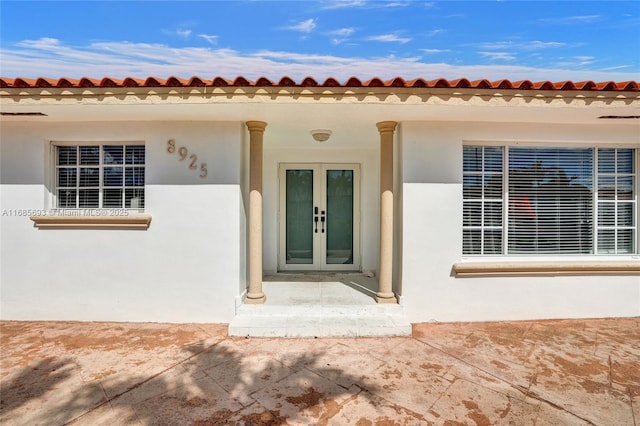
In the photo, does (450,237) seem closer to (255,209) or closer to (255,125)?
(255,209)

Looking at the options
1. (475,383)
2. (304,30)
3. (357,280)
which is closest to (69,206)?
(357,280)

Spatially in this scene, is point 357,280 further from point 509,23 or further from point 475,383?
point 509,23

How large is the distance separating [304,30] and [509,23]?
4163 millimetres

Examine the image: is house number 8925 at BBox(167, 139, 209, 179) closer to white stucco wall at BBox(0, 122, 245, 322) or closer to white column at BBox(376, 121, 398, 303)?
white stucco wall at BBox(0, 122, 245, 322)

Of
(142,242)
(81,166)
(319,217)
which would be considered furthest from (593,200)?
(81,166)

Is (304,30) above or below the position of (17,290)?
above

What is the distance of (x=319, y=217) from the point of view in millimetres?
7070

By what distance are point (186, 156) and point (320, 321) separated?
122 inches

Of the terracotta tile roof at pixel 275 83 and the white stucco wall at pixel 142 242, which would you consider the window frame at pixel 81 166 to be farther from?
the terracotta tile roof at pixel 275 83

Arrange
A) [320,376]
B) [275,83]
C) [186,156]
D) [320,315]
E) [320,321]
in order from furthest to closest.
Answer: [186,156] < [320,315] < [320,321] < [275,83] < [320,376]

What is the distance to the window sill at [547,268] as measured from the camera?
4668mm

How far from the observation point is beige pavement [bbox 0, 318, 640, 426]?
2.68 m

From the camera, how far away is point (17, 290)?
15.6 feet

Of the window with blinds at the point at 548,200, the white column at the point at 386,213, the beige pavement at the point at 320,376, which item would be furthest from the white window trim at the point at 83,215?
the window with blinds at the point at 548,200
